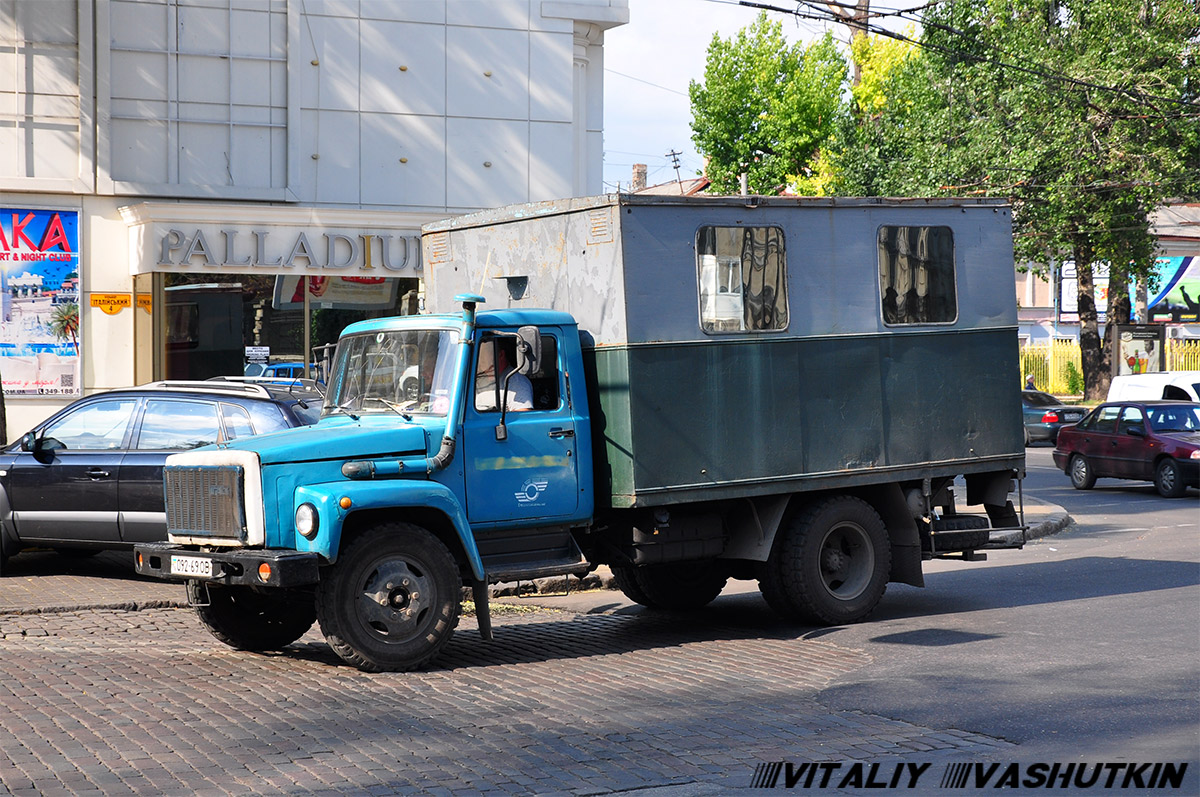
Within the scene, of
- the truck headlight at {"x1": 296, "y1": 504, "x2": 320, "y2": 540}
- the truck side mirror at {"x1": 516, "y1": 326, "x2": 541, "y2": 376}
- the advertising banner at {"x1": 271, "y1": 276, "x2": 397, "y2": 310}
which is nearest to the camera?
the truck headlight at {"x1": 296, "y1": 504, "x2": 320, "y2": 540}

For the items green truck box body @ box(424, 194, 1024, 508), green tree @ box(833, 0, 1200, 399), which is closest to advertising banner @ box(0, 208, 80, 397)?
green truck box body @ box(424, 194, 1024, 508)

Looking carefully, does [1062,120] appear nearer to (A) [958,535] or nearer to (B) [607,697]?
(A) [958,535]

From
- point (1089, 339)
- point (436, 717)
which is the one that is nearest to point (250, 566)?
point (436, 717)

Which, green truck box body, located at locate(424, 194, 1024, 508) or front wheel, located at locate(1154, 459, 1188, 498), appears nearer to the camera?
green truck box body, located at locate(424, 194, 1024, 508)

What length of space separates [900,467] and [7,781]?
6834 mm

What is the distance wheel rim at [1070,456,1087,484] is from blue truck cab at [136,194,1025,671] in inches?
524

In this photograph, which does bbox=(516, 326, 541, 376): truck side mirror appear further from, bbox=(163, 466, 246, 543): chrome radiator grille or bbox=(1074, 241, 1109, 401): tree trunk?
bbox=(1074, 241, 1109, 401): tree trunk

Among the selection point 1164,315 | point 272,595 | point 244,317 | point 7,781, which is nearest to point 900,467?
point 272,595

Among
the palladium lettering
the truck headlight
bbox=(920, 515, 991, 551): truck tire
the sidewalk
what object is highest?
the palladium lettering

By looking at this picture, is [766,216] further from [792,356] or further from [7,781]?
[7,781]

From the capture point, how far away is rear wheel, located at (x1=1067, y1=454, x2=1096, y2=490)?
77.1 ft

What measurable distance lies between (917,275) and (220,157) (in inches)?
461

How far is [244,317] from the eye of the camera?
1948 cm

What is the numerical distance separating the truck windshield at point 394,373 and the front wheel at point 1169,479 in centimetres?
1606
